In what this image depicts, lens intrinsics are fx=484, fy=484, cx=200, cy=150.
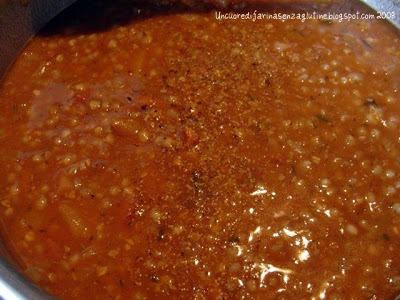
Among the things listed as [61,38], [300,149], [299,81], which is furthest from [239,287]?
[61,38]

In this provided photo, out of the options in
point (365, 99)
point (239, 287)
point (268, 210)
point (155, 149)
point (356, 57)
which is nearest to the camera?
point (239, 287)

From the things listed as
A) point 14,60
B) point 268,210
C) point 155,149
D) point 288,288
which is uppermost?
point 14,60

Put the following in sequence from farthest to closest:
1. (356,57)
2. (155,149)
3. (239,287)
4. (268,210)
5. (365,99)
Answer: (356,57) → (365,99) → (155,149) → (268,210) → (239,287)

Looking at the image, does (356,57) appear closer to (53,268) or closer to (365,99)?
(365,99)

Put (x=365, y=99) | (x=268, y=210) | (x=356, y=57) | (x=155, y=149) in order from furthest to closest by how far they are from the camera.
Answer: (x=356, y=57) → (x=365, y=99) → (x=155, y=149) → (x=268, y=210)

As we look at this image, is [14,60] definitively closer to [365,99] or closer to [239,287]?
[239,287]

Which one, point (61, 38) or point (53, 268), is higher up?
point (61, 38)

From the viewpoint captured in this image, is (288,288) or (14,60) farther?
(14,60)

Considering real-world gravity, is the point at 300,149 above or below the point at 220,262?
above

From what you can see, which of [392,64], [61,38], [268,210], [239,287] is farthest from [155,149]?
[392,64]
